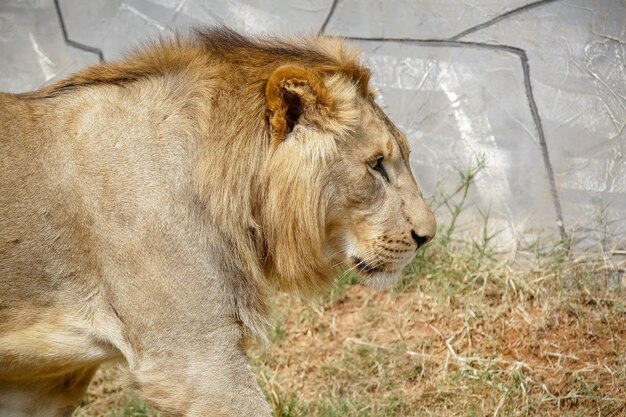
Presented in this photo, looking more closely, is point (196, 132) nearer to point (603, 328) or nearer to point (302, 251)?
point (302, 251)

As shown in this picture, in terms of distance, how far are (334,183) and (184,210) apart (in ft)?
1.90

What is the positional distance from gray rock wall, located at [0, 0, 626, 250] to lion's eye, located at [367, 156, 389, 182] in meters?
1.96

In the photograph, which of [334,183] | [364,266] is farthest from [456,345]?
[334,183]

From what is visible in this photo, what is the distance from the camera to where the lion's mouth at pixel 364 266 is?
3834mm

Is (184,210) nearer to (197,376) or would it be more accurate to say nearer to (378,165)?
(197,376)

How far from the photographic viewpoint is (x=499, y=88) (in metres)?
5.86

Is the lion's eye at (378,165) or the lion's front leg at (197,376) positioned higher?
the lion's eye at (378,165)

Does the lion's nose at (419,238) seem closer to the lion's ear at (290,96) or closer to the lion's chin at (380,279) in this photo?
the lion's chin at (380,279)

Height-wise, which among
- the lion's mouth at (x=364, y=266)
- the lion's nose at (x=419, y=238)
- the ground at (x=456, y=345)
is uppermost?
the lion's nose at (x=419, y=238)

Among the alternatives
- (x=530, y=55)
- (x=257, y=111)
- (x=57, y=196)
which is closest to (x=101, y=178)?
(x=57, y=196)

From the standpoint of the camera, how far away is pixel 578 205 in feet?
18.1

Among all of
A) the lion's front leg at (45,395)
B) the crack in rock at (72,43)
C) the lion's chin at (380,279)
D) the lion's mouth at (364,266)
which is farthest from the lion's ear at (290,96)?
the crack in rock at (72,43)

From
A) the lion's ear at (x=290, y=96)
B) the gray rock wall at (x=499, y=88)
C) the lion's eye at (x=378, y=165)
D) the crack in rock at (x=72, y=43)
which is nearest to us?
the lion's ear at (x=290, y=96)

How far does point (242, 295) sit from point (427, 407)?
1483 mm
